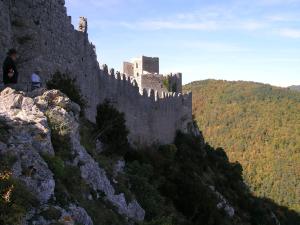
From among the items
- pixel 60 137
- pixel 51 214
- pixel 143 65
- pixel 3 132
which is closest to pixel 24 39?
pixel 60 137

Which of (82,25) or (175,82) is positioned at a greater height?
(82,25)

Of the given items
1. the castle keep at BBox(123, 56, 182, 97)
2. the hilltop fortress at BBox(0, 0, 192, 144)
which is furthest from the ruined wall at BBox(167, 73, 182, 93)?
the hilltop fortress at BBox(0, 0, 192, 144)

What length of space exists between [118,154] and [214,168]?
1998 centimetres

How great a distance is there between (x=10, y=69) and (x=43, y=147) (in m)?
2.98

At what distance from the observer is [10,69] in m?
9.22

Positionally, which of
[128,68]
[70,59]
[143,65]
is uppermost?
[143,65]

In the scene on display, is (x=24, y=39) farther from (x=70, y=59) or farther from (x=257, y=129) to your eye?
(x=257, y=129)

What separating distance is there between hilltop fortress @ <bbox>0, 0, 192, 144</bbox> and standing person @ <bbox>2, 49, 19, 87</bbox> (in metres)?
0.97

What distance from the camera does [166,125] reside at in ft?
98.0

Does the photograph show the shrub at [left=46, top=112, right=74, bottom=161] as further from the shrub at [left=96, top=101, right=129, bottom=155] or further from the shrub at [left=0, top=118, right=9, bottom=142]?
the shrub at [left=96, top=101, right=129, bottom=155]

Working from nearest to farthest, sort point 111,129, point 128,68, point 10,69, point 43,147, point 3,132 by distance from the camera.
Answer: point 3,132
point 43,147
point 10,69
point 111,129
point 128,68

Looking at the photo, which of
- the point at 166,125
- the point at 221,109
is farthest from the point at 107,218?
the point at 221,109

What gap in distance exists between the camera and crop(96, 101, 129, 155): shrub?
14.6 meters

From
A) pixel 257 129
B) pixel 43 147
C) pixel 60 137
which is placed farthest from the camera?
pixel 257 129
